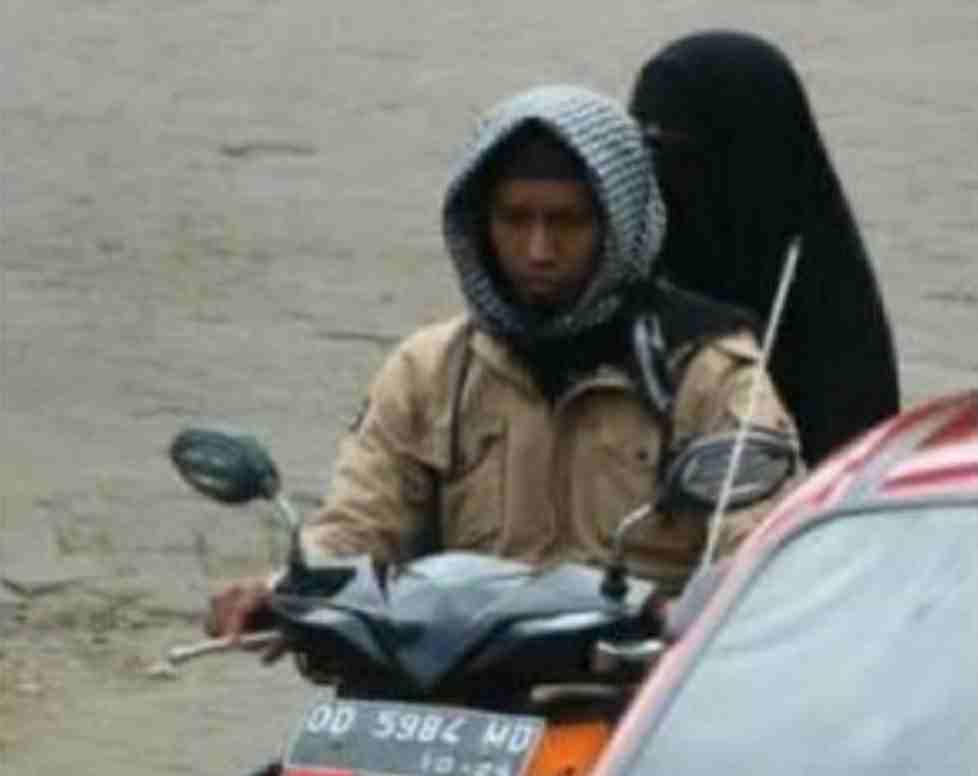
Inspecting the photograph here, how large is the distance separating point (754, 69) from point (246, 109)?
897cm

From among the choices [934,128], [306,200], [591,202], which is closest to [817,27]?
[934,128]

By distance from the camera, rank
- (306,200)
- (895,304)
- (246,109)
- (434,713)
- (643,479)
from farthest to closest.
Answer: (246,109)
(306,200)
(895,304)
(643,479)
(434,713)

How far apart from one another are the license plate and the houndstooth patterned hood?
97 cm

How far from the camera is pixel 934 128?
1748cm

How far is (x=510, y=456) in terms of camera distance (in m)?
7.25

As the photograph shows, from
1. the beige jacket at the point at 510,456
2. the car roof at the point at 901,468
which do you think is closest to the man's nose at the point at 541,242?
the beige jacket at the point at 510,456

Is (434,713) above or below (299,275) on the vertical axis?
above

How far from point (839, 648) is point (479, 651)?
0.98 metres

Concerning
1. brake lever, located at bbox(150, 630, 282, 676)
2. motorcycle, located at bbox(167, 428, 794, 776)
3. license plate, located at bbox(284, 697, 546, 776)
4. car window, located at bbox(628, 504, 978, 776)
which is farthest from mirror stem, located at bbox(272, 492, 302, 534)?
car window, located at bbox(628, 504, 978, 776)

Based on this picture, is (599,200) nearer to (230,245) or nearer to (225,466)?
(225,466)

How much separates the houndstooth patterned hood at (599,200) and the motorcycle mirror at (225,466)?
0.64 meters

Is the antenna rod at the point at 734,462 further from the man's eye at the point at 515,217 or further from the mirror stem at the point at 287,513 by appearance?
the mirror stem at the point at 287,513

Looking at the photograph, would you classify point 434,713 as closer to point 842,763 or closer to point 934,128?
point 842,763

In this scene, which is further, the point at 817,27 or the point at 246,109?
the point at 817,27
